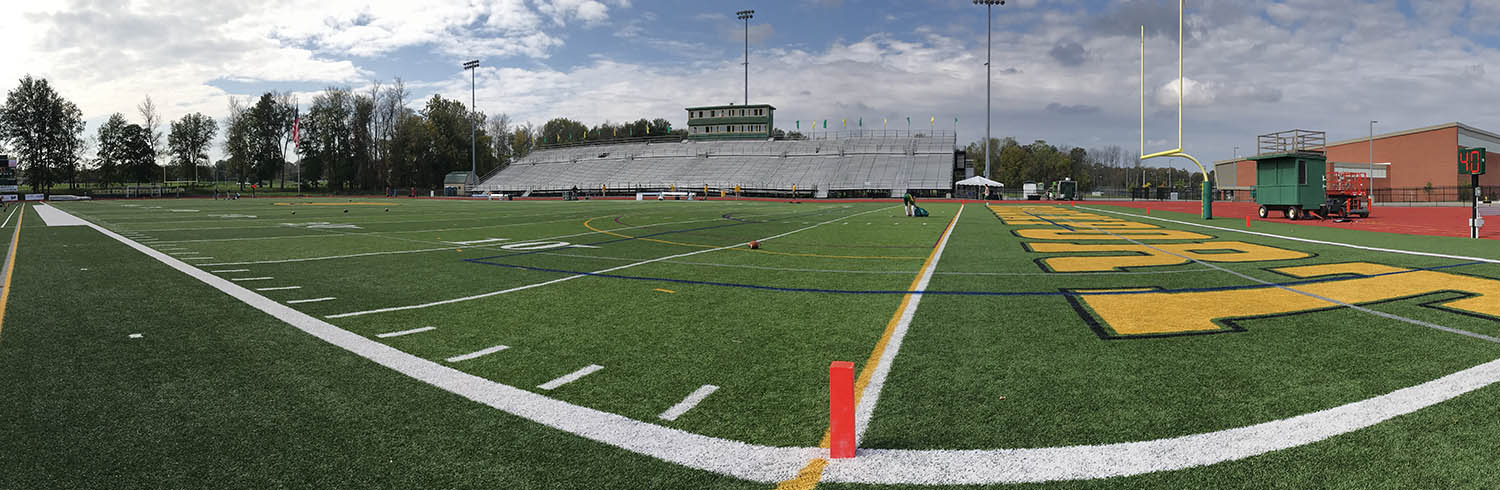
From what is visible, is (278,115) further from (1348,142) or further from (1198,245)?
(1348,142)

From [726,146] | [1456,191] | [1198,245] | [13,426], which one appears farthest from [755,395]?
[726,146]

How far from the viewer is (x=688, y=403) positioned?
407 centimetres

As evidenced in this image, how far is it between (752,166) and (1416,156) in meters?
61.2

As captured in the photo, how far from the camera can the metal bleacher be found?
77.4 m

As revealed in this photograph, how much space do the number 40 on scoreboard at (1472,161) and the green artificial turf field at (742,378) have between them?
10492 millimetres

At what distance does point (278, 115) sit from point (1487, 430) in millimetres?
130561

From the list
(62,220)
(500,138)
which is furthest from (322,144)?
(62,220)

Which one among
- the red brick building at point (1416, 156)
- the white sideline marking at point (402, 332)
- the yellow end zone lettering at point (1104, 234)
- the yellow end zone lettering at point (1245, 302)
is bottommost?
the white sideline marking at point (402, 332)

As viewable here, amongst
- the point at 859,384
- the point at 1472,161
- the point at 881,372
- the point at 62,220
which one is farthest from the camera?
the point at 62,220

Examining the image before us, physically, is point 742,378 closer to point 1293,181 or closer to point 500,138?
point 1293,181

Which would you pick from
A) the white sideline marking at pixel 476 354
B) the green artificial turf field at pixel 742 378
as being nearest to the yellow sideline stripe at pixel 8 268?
the green artificial turf field at pixel 742 378

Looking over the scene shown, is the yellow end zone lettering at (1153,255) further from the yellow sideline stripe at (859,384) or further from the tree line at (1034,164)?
the tree line at (1034,164)

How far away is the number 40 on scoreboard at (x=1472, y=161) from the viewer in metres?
16.6

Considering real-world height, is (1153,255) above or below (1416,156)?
below
